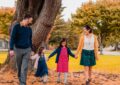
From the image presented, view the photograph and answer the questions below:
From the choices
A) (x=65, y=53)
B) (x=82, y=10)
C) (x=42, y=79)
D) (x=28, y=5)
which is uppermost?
(x=82, y=10)

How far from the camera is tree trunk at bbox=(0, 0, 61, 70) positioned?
40.2 feet

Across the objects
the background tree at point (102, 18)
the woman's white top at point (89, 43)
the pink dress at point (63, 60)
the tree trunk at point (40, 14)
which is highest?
the background tree at point (102, 18)

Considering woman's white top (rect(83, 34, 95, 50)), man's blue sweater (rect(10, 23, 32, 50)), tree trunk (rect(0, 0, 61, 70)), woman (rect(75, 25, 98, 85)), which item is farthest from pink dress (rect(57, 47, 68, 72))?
man's blue sweater (rect(10, 23, 32, 50))

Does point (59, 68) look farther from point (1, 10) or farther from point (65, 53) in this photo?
point (1, 10)

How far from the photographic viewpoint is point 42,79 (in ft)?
38.4

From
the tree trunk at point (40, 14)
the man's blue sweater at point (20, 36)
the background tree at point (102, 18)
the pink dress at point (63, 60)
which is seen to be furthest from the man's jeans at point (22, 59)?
the background tree at point (102, 18)

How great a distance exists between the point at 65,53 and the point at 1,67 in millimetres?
2969

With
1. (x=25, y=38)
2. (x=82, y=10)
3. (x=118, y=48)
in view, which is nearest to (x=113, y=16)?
(x=82, y=10)

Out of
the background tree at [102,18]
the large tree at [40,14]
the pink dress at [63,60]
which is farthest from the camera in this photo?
the background tree at [102,18]

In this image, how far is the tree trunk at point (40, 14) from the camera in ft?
40.2

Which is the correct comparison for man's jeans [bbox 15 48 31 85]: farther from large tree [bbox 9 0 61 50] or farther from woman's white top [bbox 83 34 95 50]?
large tree [bbox 9 0 61 50]

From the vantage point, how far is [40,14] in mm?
12820

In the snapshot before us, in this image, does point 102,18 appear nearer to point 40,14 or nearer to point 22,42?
point 40,14

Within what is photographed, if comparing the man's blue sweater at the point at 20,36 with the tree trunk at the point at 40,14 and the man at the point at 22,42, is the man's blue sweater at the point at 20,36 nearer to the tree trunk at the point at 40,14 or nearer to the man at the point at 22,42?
the man at the point at 22,42
